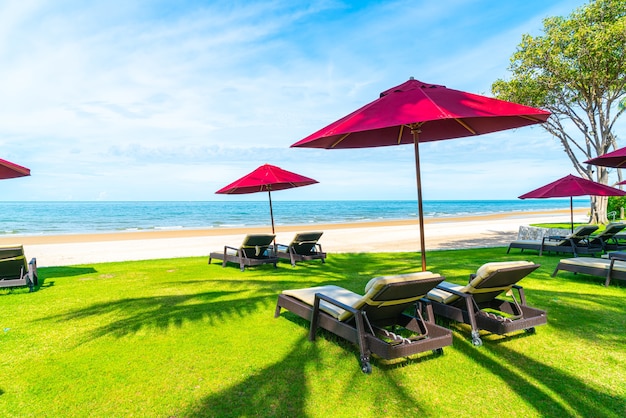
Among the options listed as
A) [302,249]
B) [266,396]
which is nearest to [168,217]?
[302,249]

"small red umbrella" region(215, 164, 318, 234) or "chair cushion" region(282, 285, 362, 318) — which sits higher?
"small red umbrella" region(215, 164, 318, 234)

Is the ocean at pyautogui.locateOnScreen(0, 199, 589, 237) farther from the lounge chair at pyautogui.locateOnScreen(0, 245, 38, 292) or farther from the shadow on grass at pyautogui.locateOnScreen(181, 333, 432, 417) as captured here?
the shadow on grass at pyautogui.locateOnScreen(181, 333, 432, 417)

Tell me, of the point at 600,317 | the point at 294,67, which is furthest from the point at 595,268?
the point at 294,67

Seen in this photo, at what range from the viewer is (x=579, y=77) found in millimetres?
15867

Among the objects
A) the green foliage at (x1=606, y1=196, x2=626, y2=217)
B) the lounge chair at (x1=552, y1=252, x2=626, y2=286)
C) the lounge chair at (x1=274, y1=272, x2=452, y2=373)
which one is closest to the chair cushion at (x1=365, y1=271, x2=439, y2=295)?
the lounge chair at (x1=274, y1=272, x2=452, y2=373)

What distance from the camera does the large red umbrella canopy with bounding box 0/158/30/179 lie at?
692 cm

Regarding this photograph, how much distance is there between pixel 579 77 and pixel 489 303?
51.1 feet

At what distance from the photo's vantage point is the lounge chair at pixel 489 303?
3926 mm

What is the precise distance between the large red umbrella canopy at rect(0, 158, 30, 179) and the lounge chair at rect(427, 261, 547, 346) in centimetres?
729

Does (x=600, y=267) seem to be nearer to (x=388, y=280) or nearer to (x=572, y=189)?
(x=572, y=189)

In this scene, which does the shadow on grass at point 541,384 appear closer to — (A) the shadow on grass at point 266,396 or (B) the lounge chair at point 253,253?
(A) the shadow on grass at point 266,396

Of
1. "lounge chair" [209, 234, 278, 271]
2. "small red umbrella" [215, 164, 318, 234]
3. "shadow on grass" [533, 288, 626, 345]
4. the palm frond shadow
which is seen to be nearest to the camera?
"shadow on grass" [533, 288, 626, 345]

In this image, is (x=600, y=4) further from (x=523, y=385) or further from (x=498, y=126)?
(x=523, y=385)

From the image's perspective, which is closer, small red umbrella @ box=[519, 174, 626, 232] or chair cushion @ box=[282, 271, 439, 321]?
chair cushion @ box=[282, 271, 439, 321]
